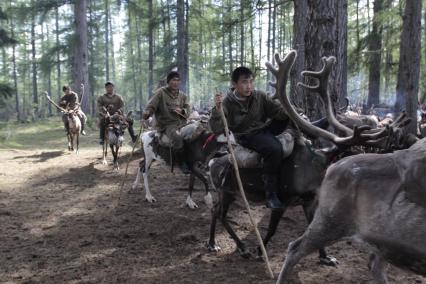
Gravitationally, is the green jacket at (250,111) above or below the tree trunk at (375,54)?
below

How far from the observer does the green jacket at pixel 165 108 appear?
885cm

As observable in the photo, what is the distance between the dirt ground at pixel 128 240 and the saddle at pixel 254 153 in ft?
4.25

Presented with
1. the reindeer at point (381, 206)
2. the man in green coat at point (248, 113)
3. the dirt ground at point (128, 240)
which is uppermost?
the man in green coat at point (248, 113)

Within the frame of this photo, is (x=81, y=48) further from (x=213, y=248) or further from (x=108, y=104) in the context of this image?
(x=213, y=248)

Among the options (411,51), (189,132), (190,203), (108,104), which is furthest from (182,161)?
(411,51)

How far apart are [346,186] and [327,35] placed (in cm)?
445

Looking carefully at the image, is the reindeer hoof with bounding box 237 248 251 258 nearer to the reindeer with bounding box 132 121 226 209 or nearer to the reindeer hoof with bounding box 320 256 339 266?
the reindeer hoof with bounding box 320 256 339 266

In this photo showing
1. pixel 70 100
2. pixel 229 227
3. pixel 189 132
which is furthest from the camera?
pixel 70 100

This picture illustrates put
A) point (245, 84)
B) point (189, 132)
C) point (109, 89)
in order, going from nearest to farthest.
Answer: point (245, 84) < point (189, 132) < point (109, 89)

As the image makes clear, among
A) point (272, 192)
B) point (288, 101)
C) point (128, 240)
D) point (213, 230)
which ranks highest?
point (288, 101)

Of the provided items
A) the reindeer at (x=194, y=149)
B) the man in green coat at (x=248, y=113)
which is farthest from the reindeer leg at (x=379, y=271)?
the reindeer at (x=194, y=149)

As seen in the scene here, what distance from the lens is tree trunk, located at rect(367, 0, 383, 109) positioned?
1834 cm

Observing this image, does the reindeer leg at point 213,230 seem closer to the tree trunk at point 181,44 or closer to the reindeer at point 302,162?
the reindeer at point 302,162

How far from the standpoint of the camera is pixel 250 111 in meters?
5.93
